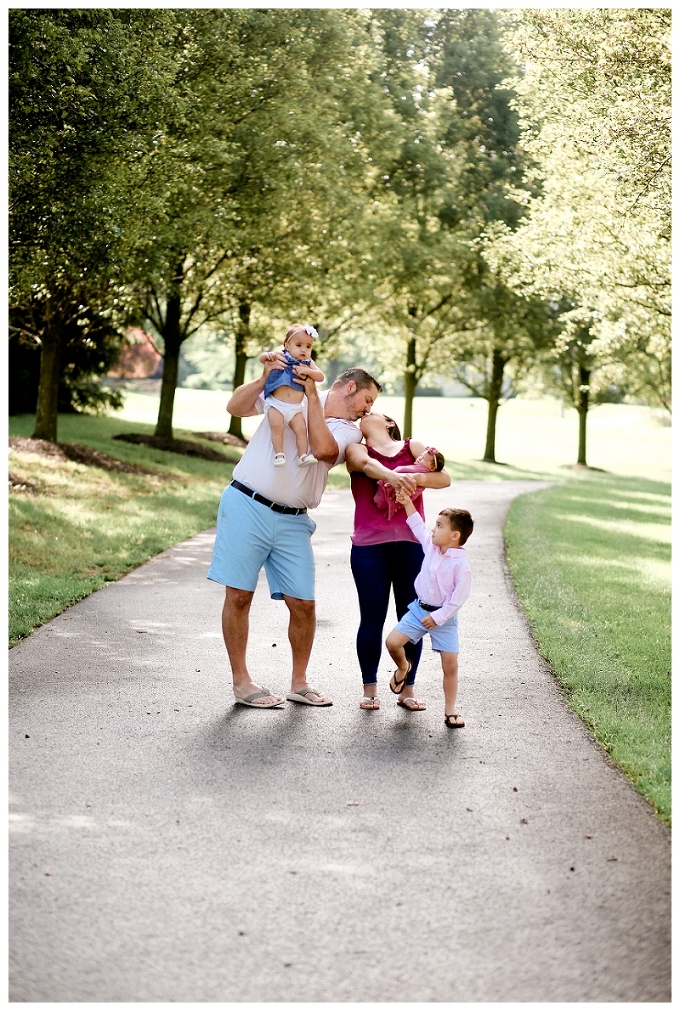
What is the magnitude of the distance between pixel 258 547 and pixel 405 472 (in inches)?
36.6

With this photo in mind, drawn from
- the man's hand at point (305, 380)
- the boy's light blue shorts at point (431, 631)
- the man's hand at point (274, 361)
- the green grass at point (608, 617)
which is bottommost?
the green grass at point (608, 617)

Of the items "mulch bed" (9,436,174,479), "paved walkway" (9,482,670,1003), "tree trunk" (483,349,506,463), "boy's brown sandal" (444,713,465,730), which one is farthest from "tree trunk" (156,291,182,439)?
"boy's brown sandal" (444,713,465,730)

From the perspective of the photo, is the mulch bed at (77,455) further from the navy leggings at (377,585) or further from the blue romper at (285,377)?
the blue romper at (285,377)

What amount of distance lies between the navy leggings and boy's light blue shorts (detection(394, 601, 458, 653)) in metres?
0.17

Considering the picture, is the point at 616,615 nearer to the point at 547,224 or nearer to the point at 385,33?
the point at 547,224

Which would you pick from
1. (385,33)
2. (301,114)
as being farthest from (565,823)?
(385,33)

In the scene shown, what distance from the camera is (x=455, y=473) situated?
3027 cm

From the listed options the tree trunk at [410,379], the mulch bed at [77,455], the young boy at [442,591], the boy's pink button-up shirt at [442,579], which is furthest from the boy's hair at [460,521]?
the tree trunk at [410,379]

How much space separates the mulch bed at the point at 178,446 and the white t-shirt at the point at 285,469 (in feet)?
57.4

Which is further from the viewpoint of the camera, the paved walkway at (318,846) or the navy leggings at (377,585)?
the navy leggings at (377,585)

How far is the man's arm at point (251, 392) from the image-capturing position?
5.68 metres

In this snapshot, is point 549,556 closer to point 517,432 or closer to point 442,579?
point 442,579

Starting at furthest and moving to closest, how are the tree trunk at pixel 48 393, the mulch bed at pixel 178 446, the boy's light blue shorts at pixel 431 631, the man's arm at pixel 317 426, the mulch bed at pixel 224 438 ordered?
the mulch bed at pixel 224 438
the mulch bed at pixel 178 446
the tree trunk at pixel 48 393
the boy's light blue shorts at pixel 431 631
the man's arm at pixel 317 426

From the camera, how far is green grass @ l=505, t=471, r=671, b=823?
5.58 meters
